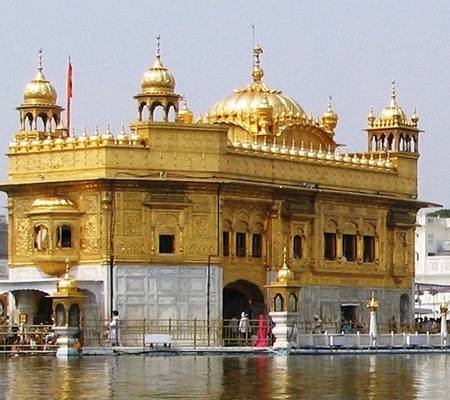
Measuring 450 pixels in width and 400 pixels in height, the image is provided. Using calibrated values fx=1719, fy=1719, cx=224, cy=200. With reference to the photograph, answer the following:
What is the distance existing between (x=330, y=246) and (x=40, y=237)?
1086 cm

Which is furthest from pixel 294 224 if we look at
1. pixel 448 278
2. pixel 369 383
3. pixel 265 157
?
pixel 448 278

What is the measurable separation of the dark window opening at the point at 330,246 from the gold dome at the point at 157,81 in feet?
27.9

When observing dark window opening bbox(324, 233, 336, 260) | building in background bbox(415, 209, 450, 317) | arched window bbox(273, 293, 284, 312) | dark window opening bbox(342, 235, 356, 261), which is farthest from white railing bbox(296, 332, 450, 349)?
building in background bbox(415, 209, 450, 317)

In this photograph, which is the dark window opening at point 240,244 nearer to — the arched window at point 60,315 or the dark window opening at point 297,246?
the dark window opening at point 297,246

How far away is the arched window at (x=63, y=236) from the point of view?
176 ft

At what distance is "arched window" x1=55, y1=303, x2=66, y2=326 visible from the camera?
50616 millimetres

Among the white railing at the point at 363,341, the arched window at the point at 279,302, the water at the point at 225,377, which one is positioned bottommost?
the water at the point at 225,377

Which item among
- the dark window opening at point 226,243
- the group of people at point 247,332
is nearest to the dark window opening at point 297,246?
the dark window opening at point 226,243

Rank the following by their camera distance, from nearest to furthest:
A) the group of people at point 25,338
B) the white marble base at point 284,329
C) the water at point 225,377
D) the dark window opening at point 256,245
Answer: the water at point 225,377
the group of people at point 25,338
the white marble base at point 284,329
the dark window opening at point 256,245

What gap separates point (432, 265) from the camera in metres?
89.8

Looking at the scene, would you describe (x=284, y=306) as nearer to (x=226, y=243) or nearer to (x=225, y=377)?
(x=226, y=243)

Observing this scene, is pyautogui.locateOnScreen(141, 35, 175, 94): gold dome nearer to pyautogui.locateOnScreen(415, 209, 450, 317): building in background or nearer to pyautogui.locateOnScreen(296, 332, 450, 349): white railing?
pyautogui.locateOnScreen(296, 332, 450, 349): white railing

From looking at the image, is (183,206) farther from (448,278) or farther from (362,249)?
(448,278)

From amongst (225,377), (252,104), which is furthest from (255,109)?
(225,377)
